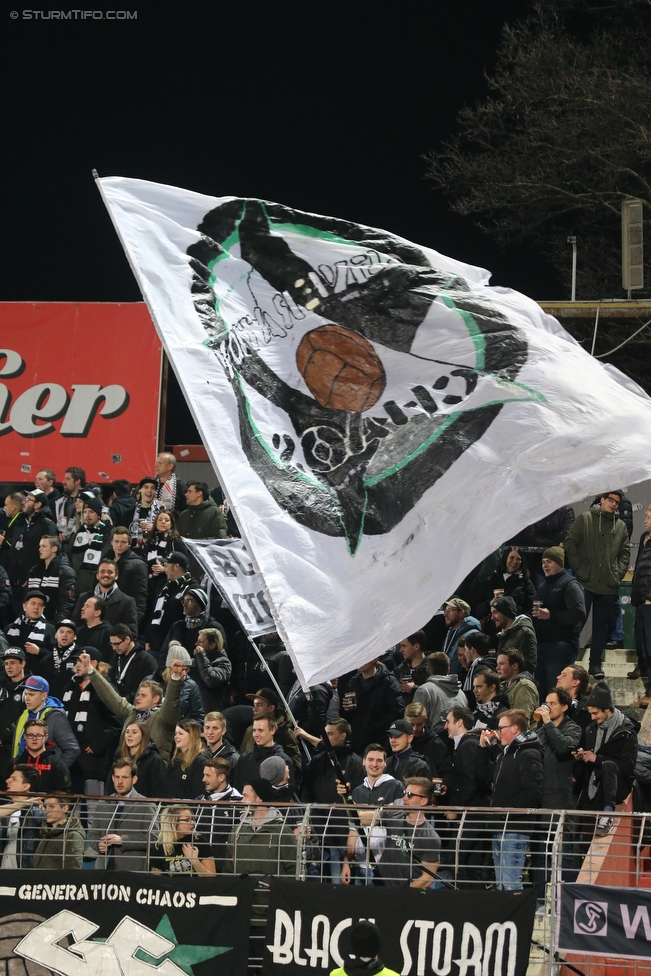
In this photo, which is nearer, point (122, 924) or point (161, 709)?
point (122, 924)

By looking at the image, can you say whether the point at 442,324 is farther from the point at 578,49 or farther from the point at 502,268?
the point at 502,268

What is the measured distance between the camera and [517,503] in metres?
7.55

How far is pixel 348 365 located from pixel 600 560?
674 cm

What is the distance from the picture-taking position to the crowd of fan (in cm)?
925

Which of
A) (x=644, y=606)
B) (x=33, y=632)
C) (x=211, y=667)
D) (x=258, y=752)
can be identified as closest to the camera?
(x=258, y=752)

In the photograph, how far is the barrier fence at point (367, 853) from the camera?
8.05 metres

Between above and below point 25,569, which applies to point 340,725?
above

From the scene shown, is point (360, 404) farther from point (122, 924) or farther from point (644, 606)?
point (644, 606)

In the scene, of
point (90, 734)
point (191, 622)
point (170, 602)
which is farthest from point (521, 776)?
point (170, 602)

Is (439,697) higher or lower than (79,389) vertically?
higher

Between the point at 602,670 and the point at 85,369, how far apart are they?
1047 cm

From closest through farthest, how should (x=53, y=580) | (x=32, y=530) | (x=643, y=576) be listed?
(x=643, y=576) → (x=53, y=580) → (x=32, y=530)

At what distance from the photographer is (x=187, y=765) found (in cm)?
1104

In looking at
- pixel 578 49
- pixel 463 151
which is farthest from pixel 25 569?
pixel 463 151
